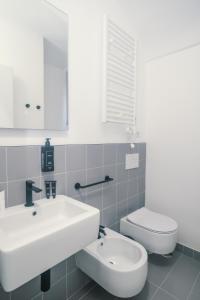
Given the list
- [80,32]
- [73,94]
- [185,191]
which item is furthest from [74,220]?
[185,191]

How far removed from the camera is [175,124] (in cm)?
193

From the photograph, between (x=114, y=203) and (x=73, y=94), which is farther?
(x=114, y=203)

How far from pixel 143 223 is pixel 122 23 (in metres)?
1.94

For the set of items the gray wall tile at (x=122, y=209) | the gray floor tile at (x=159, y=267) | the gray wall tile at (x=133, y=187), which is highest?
the gray wall tile at (x=133, y=187)

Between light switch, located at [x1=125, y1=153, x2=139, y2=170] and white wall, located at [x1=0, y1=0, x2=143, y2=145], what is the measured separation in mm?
391

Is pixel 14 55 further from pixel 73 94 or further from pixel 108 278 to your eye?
pixel 108 278

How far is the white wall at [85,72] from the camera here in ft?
4.30

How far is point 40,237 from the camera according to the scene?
0.70 m

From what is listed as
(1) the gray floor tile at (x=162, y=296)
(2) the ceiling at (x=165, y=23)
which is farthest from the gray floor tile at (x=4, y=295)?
(2) the ceiling at (x=165, y=23)

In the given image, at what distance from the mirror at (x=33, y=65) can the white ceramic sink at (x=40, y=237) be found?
0.52 m

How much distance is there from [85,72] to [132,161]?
1.04 metres

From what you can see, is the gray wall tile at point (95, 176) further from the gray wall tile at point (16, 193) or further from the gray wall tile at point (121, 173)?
the gray wall tile at point (16, 193)

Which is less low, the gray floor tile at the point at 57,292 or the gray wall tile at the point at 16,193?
the gray wall tile at the point at 16,193

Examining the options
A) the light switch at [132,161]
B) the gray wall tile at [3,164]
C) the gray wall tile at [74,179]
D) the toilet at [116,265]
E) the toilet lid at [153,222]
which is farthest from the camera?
the light switch at [132,161]
